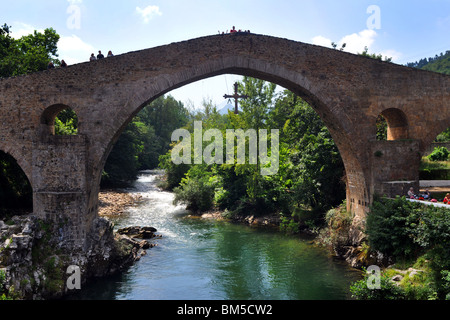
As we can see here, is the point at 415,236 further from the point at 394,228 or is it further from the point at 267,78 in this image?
the point at 267,78

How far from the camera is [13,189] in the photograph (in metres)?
15.1

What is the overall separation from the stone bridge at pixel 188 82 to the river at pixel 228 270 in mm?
2154

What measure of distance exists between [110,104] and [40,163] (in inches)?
110

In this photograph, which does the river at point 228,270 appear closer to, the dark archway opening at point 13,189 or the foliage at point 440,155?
the dark archway opening at point 13,189

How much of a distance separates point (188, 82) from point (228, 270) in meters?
6.37

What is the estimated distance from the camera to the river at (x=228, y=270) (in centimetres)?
1091

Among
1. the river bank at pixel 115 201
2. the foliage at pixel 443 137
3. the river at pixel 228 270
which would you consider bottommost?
the river at pixel 228 270

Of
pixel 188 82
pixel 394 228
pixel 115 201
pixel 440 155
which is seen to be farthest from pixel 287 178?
pixel 115 201

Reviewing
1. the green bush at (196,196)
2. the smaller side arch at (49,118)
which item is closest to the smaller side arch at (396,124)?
the smaller side arch at (49,118)

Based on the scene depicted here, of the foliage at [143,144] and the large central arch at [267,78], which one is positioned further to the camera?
the foliage at [143,144]

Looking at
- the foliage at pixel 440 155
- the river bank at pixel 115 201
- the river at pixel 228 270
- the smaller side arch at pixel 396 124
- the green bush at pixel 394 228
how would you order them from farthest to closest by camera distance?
the river bank at pixel 115 201 → the foliage at pixel 440 155 → the smaller side arch at pixel 396 124 → the river at pixel 228 270 → the green bush at pixel 394 228

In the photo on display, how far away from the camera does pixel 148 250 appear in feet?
49.2
